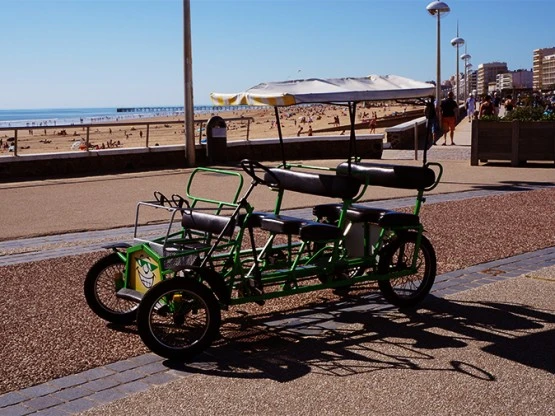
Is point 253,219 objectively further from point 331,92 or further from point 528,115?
point 528,115

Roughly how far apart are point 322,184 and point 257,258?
2.57 feet

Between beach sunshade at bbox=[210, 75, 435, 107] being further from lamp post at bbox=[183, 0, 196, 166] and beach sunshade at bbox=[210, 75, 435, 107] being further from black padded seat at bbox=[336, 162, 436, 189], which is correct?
lamp post at bbox=[183, 0, 196, 166]

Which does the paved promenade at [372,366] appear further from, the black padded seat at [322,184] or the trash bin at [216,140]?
the trash bin at [216,140]

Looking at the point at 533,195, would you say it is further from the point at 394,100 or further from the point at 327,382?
the point at 327,382

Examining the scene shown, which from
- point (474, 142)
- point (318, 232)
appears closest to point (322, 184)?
point (318, 232)

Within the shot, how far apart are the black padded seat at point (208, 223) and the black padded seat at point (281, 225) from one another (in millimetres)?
321

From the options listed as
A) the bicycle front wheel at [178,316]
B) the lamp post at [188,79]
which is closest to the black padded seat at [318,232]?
the bicycle front wheel at [178,316]

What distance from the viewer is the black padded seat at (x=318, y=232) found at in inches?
250

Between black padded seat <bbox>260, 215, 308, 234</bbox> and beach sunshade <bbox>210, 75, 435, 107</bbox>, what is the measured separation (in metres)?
0.89

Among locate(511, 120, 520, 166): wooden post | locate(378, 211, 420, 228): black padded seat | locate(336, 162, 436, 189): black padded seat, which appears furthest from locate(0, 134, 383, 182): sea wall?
locate(378, 211, 420, 228): black padded seat

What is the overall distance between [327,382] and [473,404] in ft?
2.85

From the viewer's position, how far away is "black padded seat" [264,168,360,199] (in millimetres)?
6672

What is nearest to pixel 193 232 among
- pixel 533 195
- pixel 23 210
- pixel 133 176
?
pixel 23 210

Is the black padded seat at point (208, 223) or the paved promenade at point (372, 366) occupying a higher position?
the black padded seat at point (208, 223)
